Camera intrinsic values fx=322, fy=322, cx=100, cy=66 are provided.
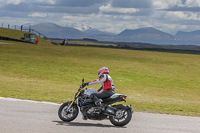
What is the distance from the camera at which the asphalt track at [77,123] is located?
33.8ft

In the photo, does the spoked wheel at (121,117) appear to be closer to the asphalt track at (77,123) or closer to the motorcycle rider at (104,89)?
the asphalt track at (77,123)

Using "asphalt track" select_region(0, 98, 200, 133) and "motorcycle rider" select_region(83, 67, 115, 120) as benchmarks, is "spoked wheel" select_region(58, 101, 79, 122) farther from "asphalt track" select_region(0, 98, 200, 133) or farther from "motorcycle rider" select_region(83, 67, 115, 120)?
"motorcycle rider" select_region(83, 67, 115, 120)

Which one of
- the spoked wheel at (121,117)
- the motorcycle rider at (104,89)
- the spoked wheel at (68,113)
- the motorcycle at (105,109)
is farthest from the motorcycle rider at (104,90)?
the spoked wheel at (68,113)

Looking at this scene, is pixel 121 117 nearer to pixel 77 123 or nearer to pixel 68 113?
pixel 77 123

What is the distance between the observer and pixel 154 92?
29188mm

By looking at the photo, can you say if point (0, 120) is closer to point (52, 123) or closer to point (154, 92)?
point (52, 123)

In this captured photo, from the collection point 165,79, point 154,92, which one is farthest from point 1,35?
point 154,92

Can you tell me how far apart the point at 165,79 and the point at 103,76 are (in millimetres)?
28601

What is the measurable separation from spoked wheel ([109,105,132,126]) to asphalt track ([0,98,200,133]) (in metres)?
0.18

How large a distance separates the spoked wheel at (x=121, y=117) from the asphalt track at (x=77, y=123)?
0.18 meters

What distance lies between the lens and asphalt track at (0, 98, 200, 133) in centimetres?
1031

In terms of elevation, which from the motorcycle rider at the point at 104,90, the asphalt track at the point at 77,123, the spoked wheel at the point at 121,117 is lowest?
the asphalt track at the point at 77,123


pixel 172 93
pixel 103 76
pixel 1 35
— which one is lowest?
pixel 172 93

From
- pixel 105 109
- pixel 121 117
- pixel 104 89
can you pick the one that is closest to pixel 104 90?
pixel 104 89
